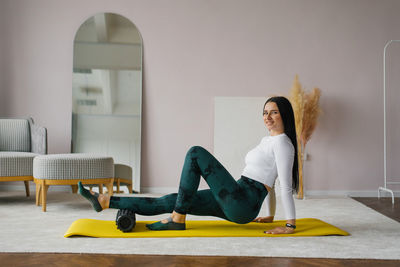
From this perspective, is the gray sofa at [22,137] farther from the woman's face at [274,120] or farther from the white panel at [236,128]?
the woman's face at [274,120]

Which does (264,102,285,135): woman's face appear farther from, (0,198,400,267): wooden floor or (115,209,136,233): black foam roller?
(115,209,136,233): black foam roller

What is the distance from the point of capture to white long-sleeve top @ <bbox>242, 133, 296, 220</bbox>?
2.37 meters

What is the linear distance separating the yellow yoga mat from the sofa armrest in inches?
62.2

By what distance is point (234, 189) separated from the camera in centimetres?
238

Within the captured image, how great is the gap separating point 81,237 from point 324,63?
11.2ft

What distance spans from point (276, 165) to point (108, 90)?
2775 mm

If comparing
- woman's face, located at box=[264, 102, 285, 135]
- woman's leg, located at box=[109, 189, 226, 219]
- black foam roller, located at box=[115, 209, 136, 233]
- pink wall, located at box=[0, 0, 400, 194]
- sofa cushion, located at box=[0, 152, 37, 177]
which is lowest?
black foam roller, located at box=[115, 209, 136, 233]

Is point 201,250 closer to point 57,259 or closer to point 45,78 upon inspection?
point 57,259

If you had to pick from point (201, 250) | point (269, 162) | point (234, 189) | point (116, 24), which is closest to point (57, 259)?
point (201, 250)

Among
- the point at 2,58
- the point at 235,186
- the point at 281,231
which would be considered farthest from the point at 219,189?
the point at 2,58

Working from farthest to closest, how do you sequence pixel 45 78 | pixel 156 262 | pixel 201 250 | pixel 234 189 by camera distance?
pixel 45 78 < pixel 234 189 < pixel 201 250 < pixel 156 262

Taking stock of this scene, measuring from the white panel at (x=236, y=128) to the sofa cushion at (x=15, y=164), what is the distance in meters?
1.88

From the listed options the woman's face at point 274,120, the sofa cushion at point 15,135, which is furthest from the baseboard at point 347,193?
the sofa cushion at point 15,135

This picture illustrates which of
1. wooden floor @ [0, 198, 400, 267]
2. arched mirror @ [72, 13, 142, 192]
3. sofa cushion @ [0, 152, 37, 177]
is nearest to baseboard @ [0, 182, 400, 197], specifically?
arched mirror @ [72, 13, 142, 192]
